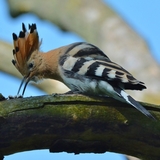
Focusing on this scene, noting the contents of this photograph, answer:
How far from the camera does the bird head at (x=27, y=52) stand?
238 cm

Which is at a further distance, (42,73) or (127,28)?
(127,28)

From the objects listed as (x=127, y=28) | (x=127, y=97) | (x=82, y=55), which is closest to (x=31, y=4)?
(x=127, y=28)

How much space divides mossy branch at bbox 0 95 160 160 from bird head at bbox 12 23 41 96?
694mm

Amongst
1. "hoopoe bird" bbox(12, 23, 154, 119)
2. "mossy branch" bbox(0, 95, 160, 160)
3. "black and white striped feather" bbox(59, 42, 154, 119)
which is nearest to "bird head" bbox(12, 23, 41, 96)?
"hoopoe bird" bbox(12, 23, 154, 119)

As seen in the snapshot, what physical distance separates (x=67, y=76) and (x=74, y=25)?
2.11 m

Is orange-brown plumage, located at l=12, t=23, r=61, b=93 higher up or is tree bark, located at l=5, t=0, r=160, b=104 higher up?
tree bark, located at l=5, t=0, r=160, b=104

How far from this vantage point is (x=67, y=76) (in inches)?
85.7

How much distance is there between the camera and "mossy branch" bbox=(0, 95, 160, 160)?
5.32 feet

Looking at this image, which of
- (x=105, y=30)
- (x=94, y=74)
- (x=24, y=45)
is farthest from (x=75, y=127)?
(x=105, y=30)

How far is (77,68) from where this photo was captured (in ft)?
6.89

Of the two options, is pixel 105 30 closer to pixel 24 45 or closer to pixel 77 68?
pixel 24 45

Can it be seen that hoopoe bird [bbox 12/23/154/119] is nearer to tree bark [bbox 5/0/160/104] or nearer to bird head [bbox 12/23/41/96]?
bird head [bbox 12/23/41/96]

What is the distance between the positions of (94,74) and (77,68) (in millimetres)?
102

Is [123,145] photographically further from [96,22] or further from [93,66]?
[96,22]
